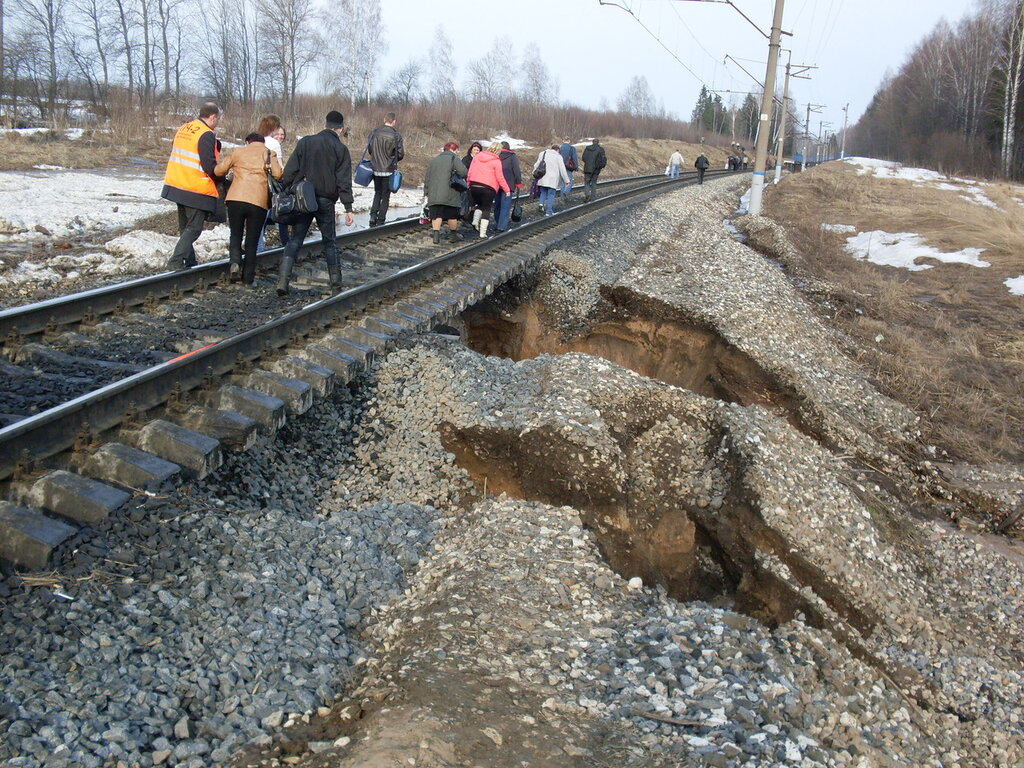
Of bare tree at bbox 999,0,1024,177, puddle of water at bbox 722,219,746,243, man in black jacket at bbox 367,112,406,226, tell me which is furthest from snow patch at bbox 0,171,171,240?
bare tree at bbox 999,0,1024,177

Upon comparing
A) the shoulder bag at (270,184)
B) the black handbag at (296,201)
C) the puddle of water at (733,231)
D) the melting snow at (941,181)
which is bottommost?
the puddle of water at (733,231)

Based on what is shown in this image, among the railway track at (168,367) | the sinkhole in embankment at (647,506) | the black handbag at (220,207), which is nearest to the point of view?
the railway track at (168,367)

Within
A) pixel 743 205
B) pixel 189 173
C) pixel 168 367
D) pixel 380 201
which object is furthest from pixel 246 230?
pixel 743 205

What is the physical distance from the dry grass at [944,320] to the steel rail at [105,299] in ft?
27.1

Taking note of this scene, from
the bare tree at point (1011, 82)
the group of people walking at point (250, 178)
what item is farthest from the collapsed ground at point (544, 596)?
the bare tree at point (1011, 82)

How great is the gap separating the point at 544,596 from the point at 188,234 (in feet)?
20.6

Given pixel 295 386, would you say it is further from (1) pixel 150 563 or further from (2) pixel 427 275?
(2) pixel 427 275

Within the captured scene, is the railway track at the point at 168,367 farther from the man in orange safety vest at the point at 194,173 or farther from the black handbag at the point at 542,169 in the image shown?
the black handbag at the point at 542,169

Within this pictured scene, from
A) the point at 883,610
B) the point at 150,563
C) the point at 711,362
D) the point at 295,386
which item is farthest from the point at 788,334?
the point at 150,563

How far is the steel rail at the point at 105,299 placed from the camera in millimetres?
6035

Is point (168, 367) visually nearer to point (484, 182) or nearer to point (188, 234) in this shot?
point (188, 234)

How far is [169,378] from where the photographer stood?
507 centimetres

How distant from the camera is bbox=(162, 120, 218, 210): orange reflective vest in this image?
26.5 ft

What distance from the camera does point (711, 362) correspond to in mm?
10695
